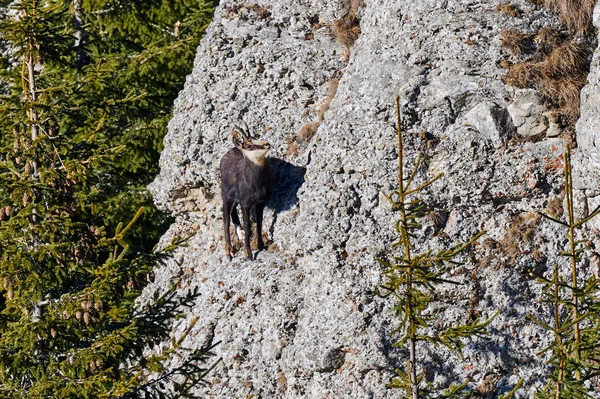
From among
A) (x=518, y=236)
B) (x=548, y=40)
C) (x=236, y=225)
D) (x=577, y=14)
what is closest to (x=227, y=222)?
(x=236, y=225)

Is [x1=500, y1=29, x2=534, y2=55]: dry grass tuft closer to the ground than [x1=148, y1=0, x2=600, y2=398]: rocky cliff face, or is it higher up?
higher up

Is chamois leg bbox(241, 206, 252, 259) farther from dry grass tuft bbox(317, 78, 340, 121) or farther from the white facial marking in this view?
dry grass tuft bbox(317, 78, 340, 121)

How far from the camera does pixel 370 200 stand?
9.62 meters

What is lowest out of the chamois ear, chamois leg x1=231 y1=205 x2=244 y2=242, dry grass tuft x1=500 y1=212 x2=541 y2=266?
chamois leg x1=231 y1=205 x2=244 y2=242

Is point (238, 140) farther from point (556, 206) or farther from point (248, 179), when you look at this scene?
point (556, 206)

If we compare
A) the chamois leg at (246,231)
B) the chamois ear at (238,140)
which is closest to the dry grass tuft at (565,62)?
the chamois ear at (238,140)

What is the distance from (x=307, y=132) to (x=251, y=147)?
0.71 m

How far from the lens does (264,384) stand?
9789 mm

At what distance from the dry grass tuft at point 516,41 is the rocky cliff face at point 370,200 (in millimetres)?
90

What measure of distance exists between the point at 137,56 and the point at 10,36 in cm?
649

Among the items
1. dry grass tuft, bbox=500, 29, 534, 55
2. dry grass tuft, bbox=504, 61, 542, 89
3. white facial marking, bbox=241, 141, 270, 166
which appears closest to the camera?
dry grass tuft, bbox=504, 61, 542, 89

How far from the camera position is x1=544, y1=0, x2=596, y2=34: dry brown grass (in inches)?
393

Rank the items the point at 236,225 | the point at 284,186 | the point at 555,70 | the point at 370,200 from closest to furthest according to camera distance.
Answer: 1. the point at 370,200
2. the point at 555,70
3. the point at 284,186
4. the point at 236,225

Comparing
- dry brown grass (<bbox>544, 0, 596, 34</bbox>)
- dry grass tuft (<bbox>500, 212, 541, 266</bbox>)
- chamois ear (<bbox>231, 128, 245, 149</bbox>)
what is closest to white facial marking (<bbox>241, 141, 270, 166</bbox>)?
chamois ear (<bbox>231, 128, 245, 149</bbox>)
